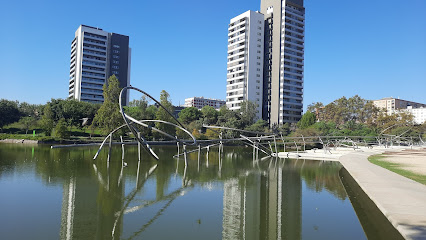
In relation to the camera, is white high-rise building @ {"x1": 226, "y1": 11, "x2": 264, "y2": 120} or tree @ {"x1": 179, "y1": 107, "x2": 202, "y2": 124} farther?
white high-rise building @ {"x1": 226, "y1": 11, "x2": 264, "y2": 120}

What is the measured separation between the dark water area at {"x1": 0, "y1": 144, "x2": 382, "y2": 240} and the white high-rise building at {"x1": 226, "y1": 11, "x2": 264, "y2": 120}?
7217cm

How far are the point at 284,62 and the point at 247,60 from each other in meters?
11.1

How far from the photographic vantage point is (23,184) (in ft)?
56.7

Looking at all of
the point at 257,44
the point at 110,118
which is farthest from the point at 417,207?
the point at 257,44

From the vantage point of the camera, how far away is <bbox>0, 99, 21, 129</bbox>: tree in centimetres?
6800

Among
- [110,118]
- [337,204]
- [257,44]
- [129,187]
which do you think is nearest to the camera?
[337,204]

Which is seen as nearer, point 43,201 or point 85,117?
point 43,201

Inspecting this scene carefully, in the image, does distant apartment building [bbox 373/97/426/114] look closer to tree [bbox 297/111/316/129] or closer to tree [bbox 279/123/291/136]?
tree [bbox 297/111/316/129]

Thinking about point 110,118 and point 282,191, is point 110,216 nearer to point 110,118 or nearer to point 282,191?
point 282,191

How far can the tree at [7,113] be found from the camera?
223 feet

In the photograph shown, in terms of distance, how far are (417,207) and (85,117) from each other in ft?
256

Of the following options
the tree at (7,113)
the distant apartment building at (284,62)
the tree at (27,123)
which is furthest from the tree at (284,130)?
the tree at (7,113)

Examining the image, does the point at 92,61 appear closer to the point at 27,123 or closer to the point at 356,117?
the point at 27,123

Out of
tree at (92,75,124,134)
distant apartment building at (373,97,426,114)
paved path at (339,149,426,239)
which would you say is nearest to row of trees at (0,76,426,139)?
tree at (92,75,124,134)
